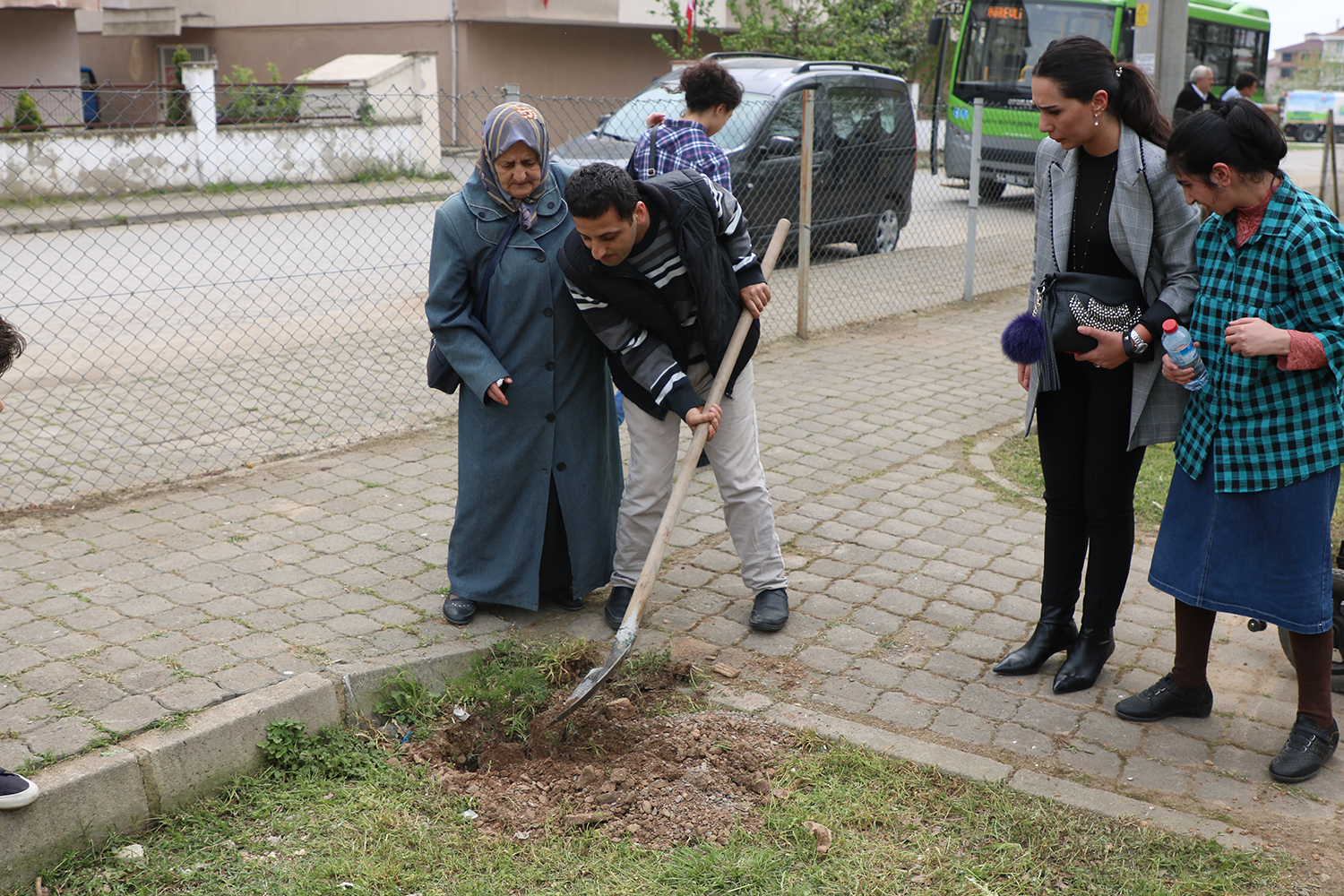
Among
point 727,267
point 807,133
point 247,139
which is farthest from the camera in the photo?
point 247,139

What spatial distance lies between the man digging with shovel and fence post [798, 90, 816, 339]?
4.38m

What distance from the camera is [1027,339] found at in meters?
3.29

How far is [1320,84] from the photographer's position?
2980 inches

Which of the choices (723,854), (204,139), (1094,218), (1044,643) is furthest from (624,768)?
(204,139)

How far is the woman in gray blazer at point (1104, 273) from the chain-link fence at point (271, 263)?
3872 millimetres

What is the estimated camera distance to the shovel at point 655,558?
130 inches

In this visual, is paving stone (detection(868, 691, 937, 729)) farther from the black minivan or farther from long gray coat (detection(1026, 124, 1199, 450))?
the black minivan

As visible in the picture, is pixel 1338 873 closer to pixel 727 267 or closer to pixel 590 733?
pixel 590 733

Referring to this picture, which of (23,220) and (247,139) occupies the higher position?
(247,139)

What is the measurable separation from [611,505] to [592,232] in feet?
3.78

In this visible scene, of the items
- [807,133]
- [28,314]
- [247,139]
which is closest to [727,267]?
[807,133]

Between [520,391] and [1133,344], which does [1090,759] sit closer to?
[1133,344]

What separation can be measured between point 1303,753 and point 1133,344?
120cm

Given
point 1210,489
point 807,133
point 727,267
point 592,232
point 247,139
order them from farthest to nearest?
point 247,139 → point 807,133 → point 727,267 → point 592,232 → point 1210,489
